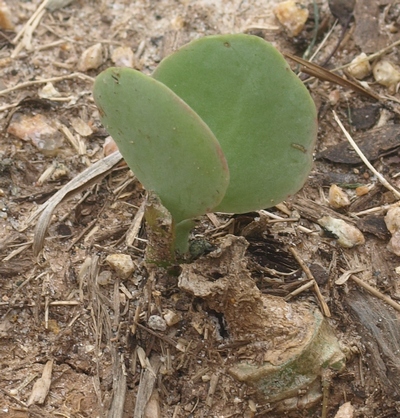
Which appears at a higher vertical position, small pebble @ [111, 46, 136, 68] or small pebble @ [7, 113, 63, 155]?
small pebble @ [111, 46, 136, 68]

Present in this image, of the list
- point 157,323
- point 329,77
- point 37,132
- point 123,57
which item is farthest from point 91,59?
point 157,323

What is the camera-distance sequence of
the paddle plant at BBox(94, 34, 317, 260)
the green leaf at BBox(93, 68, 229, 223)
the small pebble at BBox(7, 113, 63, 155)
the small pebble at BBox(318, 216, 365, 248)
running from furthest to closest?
1. the small pebble at BBox(7, 113, 63, 155)
2. the small pebble at BBox(318, 216, 365, 248)
3. the paddle plant at BBox(94, 34, 317, 260)
4. the green leaf at BBox(93, 68, 229, 223)

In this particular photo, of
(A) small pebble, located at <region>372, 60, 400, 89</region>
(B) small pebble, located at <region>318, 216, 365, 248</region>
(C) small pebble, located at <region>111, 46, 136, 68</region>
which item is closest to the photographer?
(B) small pebble, located at <region>318, 216, 365, 248</region>

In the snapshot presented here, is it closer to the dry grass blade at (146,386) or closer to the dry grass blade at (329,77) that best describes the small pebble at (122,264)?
the dry grass blade at (146,386)

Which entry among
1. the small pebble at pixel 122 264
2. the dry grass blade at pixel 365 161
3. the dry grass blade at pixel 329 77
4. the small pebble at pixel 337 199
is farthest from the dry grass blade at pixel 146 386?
the dry grass blade at pixel 329 77

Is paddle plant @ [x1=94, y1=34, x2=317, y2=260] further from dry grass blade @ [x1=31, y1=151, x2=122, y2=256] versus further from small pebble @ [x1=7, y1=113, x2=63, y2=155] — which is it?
small pebble @ [x1=7, y1=113, x2=63, y2=155]

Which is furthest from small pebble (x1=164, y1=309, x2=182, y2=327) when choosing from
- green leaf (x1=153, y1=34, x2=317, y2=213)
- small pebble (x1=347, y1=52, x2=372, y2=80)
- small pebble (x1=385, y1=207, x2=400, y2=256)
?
small pebble (x1=347, y1=52, x2=372, y2=80)
